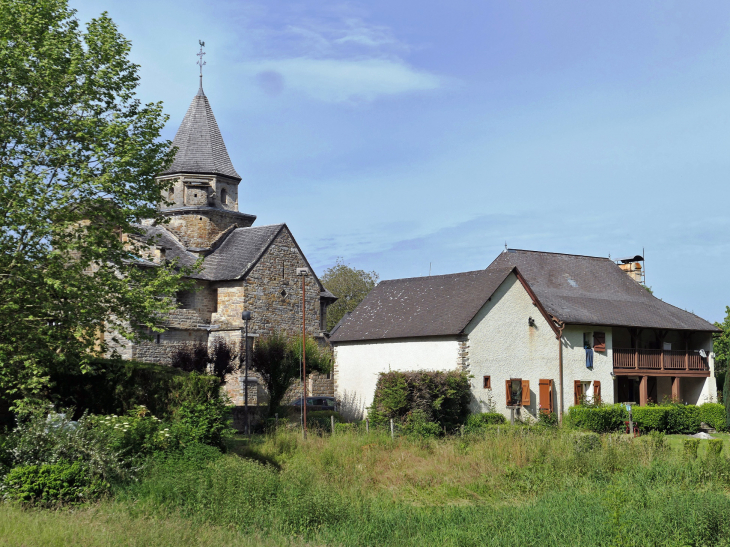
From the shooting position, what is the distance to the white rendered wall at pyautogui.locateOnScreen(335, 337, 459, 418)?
29688 mm

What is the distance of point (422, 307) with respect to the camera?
31656 millimetres

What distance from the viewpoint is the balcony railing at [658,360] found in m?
35.5

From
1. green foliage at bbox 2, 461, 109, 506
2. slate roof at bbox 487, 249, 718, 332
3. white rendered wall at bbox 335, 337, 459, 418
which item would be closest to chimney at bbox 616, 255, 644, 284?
slate roof at bbox 487, 249, 718, 332

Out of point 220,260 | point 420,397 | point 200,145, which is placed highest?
point 200,145

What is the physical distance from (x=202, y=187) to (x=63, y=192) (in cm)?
2536

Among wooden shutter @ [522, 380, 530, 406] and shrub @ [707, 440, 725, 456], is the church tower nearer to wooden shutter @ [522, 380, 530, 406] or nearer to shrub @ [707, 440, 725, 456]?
wooden shutter @ [522, 380, 530, 406]

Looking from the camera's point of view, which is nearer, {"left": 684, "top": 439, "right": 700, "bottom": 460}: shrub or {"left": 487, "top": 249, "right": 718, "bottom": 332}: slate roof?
{"left": 684, "top": 439, "right": 700, "bottom": 460}: shrub

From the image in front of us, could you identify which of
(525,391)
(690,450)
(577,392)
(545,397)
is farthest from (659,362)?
(690,450)

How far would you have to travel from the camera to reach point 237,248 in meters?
39.2

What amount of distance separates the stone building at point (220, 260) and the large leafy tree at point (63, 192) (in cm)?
1585

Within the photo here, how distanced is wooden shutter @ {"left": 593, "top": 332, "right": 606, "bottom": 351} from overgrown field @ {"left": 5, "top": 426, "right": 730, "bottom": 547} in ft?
50.5

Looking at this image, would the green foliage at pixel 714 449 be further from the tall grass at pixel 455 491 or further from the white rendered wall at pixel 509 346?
the white rendered wall at pixel 509 346

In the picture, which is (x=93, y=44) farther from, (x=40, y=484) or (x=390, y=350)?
(x=390, y=350)

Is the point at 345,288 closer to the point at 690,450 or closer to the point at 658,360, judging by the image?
the point at 658,360
